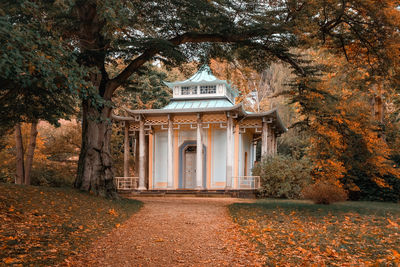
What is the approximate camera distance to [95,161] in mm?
13164

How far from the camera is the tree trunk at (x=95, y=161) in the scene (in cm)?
1296

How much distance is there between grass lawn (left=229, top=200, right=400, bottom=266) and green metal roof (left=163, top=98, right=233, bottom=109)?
1136 cm

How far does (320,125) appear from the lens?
13320 mm

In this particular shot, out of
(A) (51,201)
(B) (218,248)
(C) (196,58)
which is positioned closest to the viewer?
(B) (218,248)

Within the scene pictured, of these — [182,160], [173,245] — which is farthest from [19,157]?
[173,245]

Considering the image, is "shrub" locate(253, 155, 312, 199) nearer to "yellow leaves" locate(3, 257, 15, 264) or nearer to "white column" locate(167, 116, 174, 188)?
"white column" locate(167, 116, 174, 188)

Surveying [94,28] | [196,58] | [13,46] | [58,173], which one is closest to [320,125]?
[196,58]

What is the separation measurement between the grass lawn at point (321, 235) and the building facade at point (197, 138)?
7.83 meters

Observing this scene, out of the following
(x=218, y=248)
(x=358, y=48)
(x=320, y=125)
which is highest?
(x=358, y=48)

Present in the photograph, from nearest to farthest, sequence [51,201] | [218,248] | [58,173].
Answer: [218,248] → [51,201] → [58,173]

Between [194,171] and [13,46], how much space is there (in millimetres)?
18090

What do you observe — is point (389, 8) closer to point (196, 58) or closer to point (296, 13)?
point (296, 13)

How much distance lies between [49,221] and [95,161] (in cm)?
522

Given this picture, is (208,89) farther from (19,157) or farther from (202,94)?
(19,157)
